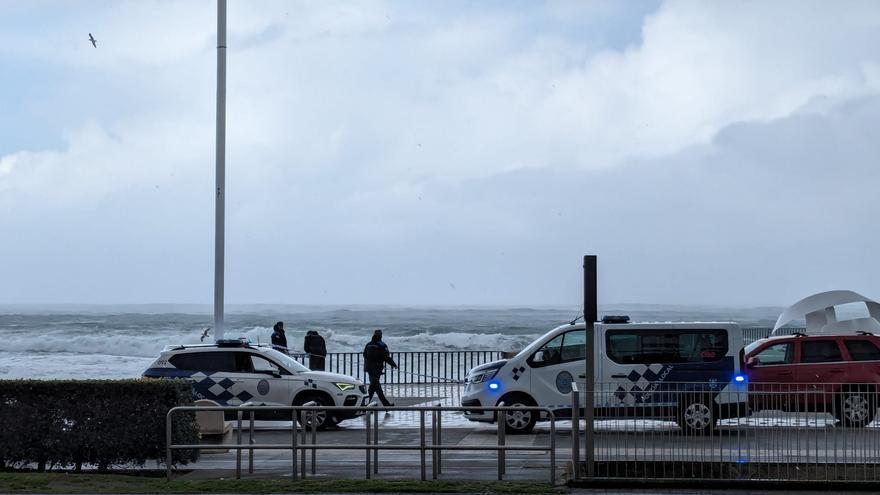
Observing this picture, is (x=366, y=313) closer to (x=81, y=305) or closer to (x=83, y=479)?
(x=81, y=305)

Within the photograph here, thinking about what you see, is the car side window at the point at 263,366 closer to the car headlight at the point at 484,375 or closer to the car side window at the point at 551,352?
the car headlight at the point at 484,375

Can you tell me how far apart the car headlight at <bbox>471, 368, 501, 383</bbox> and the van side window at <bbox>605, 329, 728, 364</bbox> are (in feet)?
6.37

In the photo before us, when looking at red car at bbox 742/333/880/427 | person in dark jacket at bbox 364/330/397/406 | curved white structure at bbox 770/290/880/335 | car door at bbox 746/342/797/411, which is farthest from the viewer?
curved white structure at bbox 770/290/880/335

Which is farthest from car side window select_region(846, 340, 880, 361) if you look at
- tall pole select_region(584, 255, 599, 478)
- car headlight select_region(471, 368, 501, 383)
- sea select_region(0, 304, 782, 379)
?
sea select_region(0, 304, 782, 379)

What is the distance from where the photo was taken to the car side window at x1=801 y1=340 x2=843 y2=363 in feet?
68.3

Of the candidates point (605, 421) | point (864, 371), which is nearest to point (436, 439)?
point (605, 421)

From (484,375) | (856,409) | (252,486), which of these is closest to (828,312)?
(484,375)

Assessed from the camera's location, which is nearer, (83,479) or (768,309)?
(83,479)

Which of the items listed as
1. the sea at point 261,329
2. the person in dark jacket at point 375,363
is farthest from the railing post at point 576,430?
the sea at point 261,329

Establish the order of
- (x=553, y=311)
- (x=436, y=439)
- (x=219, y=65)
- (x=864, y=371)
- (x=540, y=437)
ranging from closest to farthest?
1. (x=436, y=439)
2. (x=540, y=437)
3. (x=864, y=371)
4. (x=219, y=65)
5. (x=553, y=311)

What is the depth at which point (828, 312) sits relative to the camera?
28.4 meters

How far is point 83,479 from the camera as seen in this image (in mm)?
13945

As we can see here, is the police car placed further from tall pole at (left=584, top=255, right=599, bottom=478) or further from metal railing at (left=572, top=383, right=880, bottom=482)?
metal railing at (left=572, top=383, right=880, bottom=482)

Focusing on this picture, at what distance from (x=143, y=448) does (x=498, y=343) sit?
4437 centimetres
